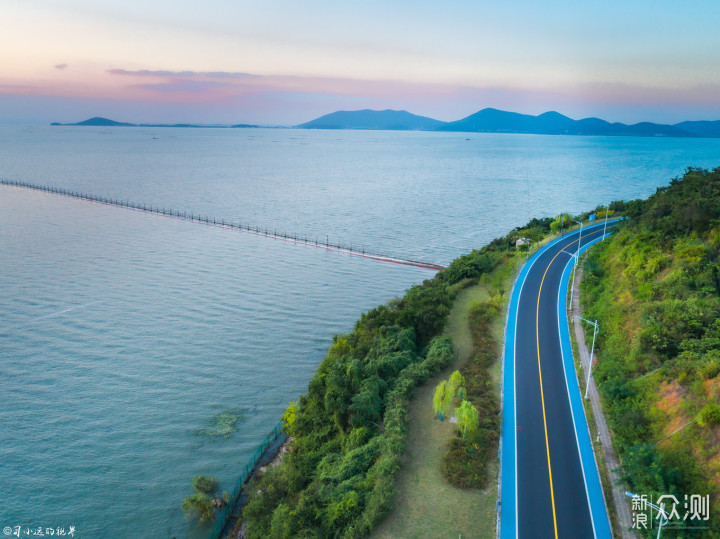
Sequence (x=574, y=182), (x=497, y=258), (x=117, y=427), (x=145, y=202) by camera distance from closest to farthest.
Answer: (x=117, y=427)
(x=497, y=258)
(x=145, y=202)
(x=574, y=182)

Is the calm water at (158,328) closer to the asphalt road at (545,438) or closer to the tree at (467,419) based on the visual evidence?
the tree at (467,419)

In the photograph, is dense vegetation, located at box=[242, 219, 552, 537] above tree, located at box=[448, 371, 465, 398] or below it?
below

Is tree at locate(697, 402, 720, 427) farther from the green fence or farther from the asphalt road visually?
the green fence

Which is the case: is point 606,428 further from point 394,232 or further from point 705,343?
point 394,232

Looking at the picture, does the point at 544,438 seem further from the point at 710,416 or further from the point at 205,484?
the point at 205,484

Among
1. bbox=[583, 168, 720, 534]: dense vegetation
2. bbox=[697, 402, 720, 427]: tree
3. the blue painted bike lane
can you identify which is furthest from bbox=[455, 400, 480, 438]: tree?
bbox=[697, 402, 720, 427]: tree

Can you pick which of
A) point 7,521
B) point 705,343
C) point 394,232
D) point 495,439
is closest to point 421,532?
point 495,439
